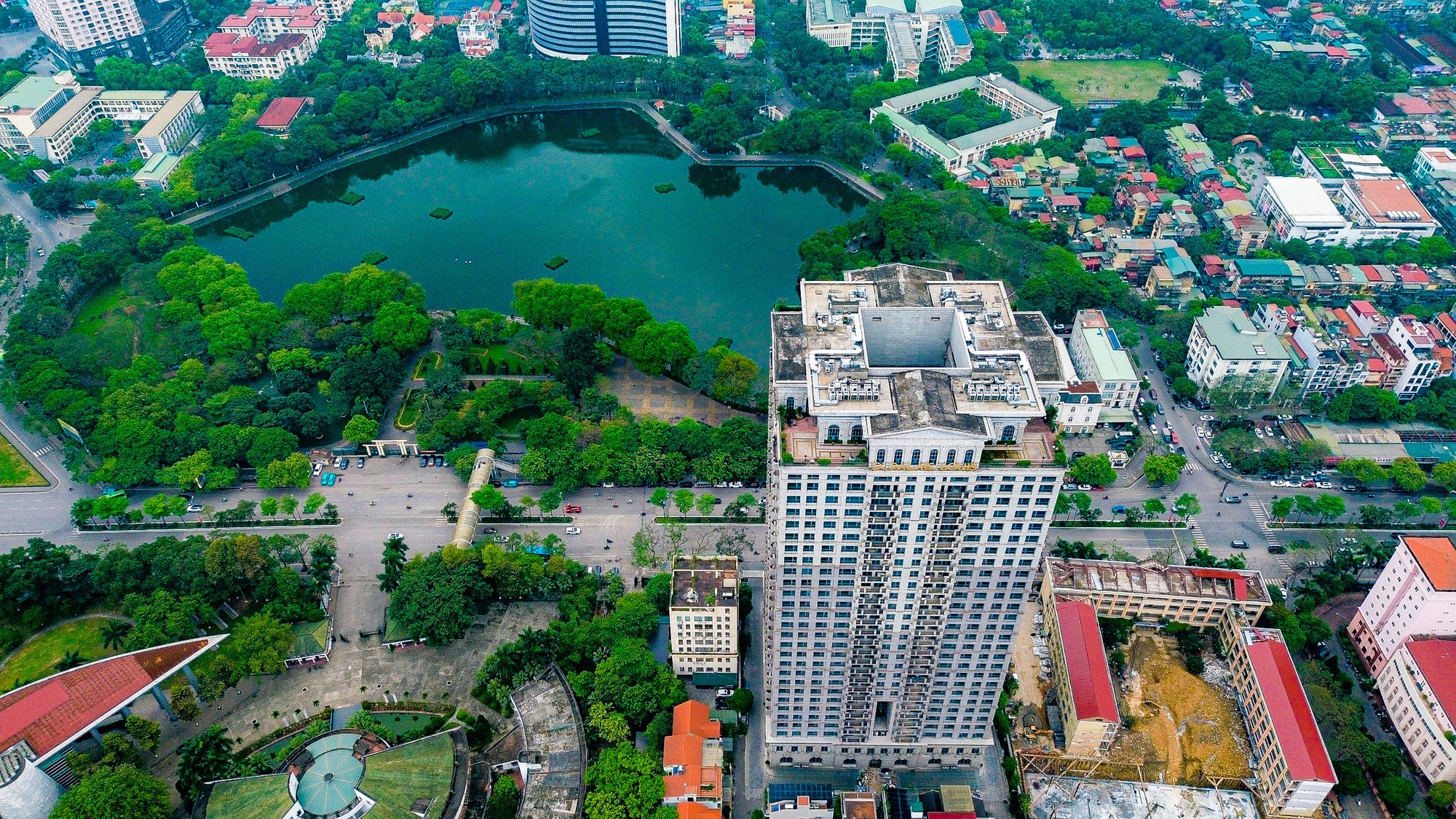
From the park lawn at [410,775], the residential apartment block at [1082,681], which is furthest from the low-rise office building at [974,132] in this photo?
the park lawn at [410,775]

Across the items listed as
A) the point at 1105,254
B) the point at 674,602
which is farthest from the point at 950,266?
the point at 674,602

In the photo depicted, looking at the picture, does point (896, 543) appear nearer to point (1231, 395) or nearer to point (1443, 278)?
point (1231, 395)

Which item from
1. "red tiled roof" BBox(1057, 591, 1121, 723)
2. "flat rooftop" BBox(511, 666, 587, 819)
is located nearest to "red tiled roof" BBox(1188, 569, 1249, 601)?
"red tiled roof" BBox(1057, 591, 1121, 723)

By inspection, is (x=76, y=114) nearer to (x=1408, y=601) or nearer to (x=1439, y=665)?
(x=1408, y=601)

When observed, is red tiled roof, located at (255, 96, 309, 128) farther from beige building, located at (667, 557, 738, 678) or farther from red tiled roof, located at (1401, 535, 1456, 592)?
red tiled roof, located at (1401, 535, 1456, 592)

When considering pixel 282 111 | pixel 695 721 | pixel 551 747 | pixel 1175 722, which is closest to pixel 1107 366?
pixel 1175 722

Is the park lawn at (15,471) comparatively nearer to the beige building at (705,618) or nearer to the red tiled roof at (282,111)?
the beige building at (705,618)
